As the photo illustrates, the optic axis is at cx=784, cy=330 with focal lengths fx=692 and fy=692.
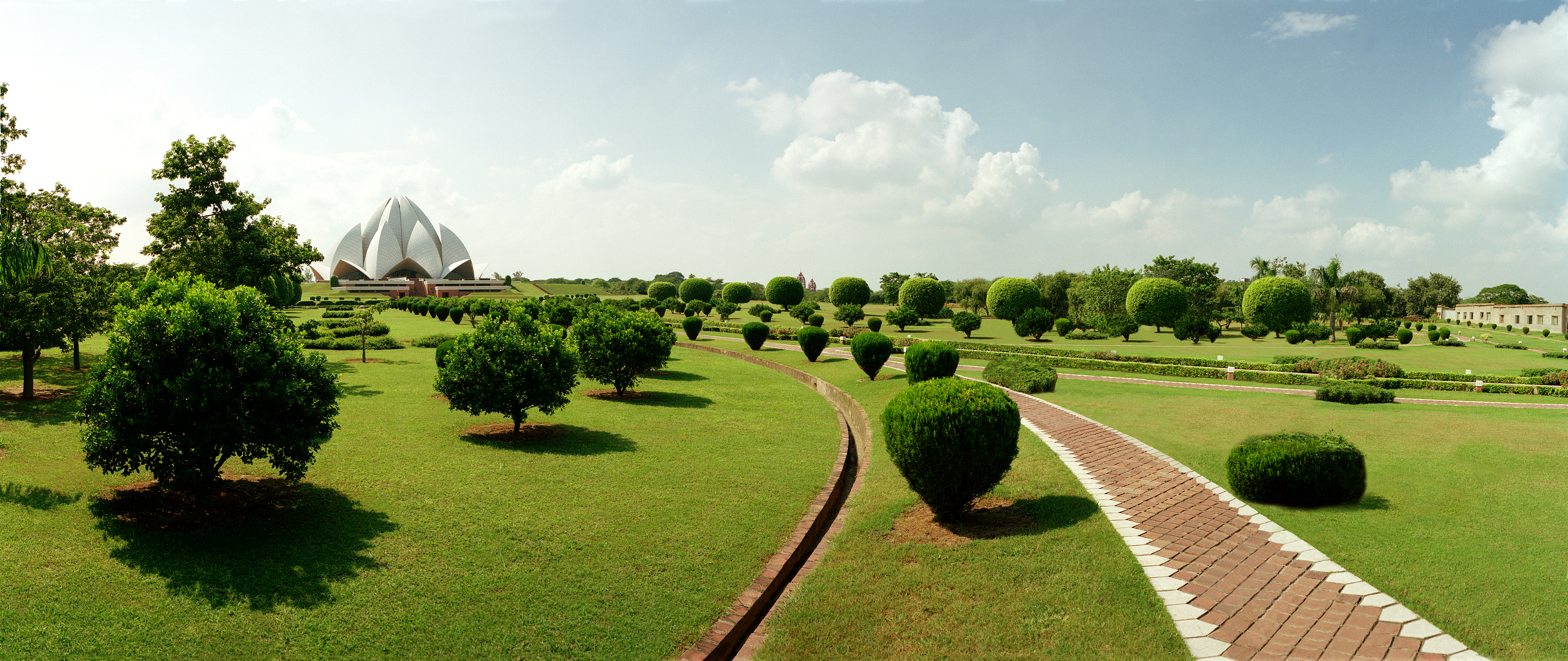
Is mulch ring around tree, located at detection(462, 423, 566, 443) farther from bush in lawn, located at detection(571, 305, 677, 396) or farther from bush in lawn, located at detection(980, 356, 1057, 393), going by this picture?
bush in lawn, located at detection(980, 356, 1057, 393)

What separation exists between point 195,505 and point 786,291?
59112 mm

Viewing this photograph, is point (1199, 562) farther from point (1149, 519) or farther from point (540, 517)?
point (540, 517)

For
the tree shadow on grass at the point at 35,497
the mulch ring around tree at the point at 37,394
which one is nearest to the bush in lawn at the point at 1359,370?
the tree shadow on grass at the point at 35,497

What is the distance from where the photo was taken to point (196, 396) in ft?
21.8

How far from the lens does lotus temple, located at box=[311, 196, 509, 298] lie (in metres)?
92.9

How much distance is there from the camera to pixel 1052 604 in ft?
17.8

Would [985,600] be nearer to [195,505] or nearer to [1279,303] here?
[195,505]

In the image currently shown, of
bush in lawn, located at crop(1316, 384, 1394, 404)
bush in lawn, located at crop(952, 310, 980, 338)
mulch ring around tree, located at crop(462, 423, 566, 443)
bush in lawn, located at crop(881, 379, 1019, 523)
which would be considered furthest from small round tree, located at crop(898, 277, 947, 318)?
bush in lawn, located at crop(881, 379, 1019, 523)

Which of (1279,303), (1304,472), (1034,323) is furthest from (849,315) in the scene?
(1304,472)

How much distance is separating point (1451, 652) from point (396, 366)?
22668mm

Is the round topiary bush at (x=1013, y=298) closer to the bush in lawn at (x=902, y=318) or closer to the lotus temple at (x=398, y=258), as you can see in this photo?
the bush in lawn at (x=902, y=318)

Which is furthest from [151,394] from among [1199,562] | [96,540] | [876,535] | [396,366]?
[396,366]

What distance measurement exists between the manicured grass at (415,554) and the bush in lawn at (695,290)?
61.6 meters

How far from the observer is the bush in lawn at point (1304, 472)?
7277 mm
